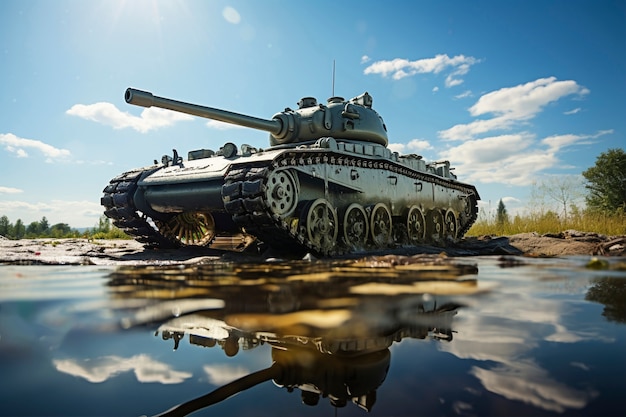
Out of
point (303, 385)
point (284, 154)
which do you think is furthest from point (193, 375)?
point (284, 154)

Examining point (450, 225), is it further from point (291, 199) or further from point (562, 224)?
point (291, 199)

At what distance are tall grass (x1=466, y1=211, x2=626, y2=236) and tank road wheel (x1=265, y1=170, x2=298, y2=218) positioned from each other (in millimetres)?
10569

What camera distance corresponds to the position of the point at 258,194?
8422 millimetres

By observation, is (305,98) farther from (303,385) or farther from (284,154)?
(303,385)

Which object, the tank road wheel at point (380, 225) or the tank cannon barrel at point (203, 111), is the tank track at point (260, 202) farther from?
the tank cannon barrel at point (203, 111)

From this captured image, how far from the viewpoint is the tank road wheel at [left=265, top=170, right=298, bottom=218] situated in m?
8.76

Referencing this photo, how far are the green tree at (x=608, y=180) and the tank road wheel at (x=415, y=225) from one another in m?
26.0

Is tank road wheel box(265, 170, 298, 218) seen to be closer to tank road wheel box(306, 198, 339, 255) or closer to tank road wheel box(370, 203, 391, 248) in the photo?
tank road wheel box(306, 198, 339, 255)

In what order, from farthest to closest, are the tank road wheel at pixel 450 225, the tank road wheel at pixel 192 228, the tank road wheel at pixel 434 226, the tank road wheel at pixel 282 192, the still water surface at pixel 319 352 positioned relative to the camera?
the tank road wheel at pixel 450 225 → the tank road wheel at pixel 434 226 → the tank road wheel at pixel 192 228 → the tank road wheel at pixel 282 192 → the still water surface at pixel 319 352

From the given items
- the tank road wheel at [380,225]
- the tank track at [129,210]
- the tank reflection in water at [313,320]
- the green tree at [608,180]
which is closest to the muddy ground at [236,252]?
the tank road wheel at [380,225]

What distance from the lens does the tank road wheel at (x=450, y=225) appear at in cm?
1536

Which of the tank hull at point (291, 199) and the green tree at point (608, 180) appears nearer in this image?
the tank hull at point (291, 199)

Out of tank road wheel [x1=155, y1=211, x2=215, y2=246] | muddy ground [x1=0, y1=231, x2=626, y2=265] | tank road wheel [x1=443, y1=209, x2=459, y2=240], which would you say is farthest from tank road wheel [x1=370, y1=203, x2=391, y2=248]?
tank road wheel [x1=155, y1=211, x2=215, y2=246]

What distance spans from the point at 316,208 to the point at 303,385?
8.44 m
